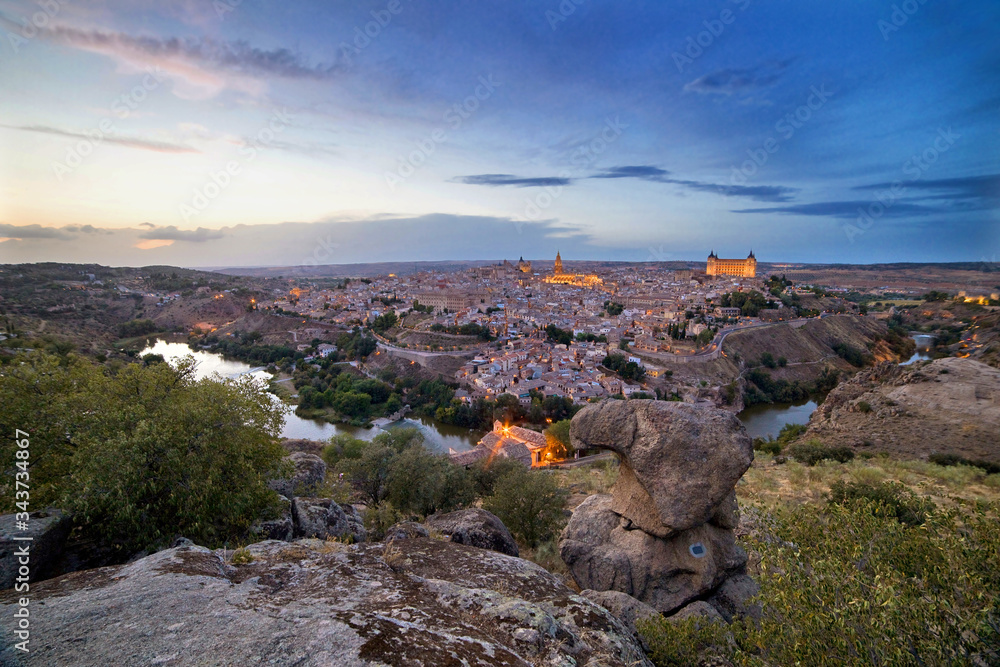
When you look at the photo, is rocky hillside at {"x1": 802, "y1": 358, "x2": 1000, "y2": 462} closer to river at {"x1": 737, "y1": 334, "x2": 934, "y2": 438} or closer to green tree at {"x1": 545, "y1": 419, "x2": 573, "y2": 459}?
river at {"x1": 737, "y1": 334, "x2": 934, "y2": 438}

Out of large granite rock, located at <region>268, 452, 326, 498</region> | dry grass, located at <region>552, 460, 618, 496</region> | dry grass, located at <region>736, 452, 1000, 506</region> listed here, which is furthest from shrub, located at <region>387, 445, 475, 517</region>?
dry grass, located at <region>736, 452, 1000, 506</region>

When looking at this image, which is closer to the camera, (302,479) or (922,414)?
(302,479)

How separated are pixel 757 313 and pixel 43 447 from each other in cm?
6977

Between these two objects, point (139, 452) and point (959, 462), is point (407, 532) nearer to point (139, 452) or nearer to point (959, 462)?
point (139, 452)

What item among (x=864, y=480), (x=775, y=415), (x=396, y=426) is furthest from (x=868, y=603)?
(x=775, y=415)

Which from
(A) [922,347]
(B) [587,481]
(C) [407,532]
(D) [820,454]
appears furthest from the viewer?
(A) [922,347]

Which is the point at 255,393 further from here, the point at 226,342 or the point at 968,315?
the point at 968,315

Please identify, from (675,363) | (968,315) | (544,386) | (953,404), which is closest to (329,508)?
(953,404)

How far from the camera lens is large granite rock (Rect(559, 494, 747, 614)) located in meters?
5.77

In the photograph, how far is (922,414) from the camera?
18625 mm

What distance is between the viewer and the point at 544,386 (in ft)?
125

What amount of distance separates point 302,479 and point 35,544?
4.25m

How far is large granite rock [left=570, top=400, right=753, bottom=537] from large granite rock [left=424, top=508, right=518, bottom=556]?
1855 millimetres

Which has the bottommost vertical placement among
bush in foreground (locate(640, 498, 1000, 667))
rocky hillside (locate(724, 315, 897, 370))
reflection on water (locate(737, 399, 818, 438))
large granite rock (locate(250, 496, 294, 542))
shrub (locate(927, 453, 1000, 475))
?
reflection on water (locate(737, 399, 818, 438))
